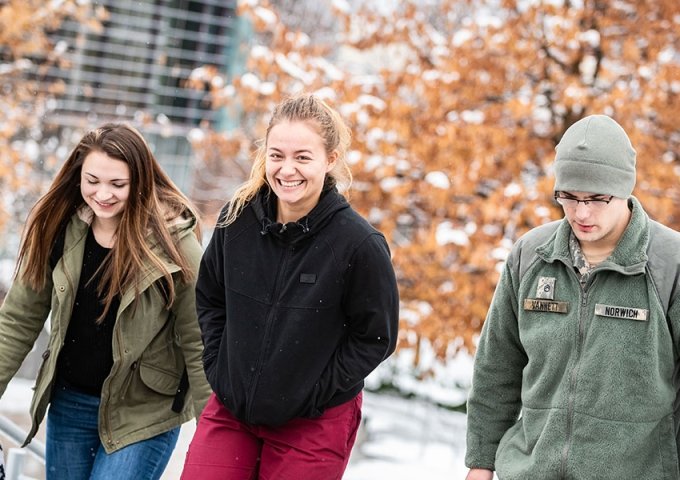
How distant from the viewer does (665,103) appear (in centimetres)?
862

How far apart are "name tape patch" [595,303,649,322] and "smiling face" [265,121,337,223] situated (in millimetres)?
957

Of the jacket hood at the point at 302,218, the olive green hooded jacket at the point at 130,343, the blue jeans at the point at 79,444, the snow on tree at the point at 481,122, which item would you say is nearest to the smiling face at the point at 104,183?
the olive green hooded jacket at the point at 130,343

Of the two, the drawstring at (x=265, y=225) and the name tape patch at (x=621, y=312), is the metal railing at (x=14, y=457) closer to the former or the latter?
the drawstring at (x=265, y=225)

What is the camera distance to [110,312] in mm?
3537

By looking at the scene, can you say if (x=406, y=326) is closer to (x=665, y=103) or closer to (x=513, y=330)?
(x=665, y=103)

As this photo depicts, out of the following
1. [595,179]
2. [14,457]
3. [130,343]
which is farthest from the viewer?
[14,457]

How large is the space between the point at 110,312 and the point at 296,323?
2.66 ft

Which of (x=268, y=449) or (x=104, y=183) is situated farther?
(x=104, y=183)

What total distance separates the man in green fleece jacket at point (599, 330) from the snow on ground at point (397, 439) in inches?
149

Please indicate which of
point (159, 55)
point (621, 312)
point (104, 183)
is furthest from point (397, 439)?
point (159, 55)

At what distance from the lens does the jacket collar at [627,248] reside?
2.71 m

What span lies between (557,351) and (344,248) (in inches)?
28.7

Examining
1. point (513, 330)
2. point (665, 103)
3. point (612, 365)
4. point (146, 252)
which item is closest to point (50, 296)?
point (146, 252)

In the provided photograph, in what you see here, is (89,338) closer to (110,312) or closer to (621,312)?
(110,312)
